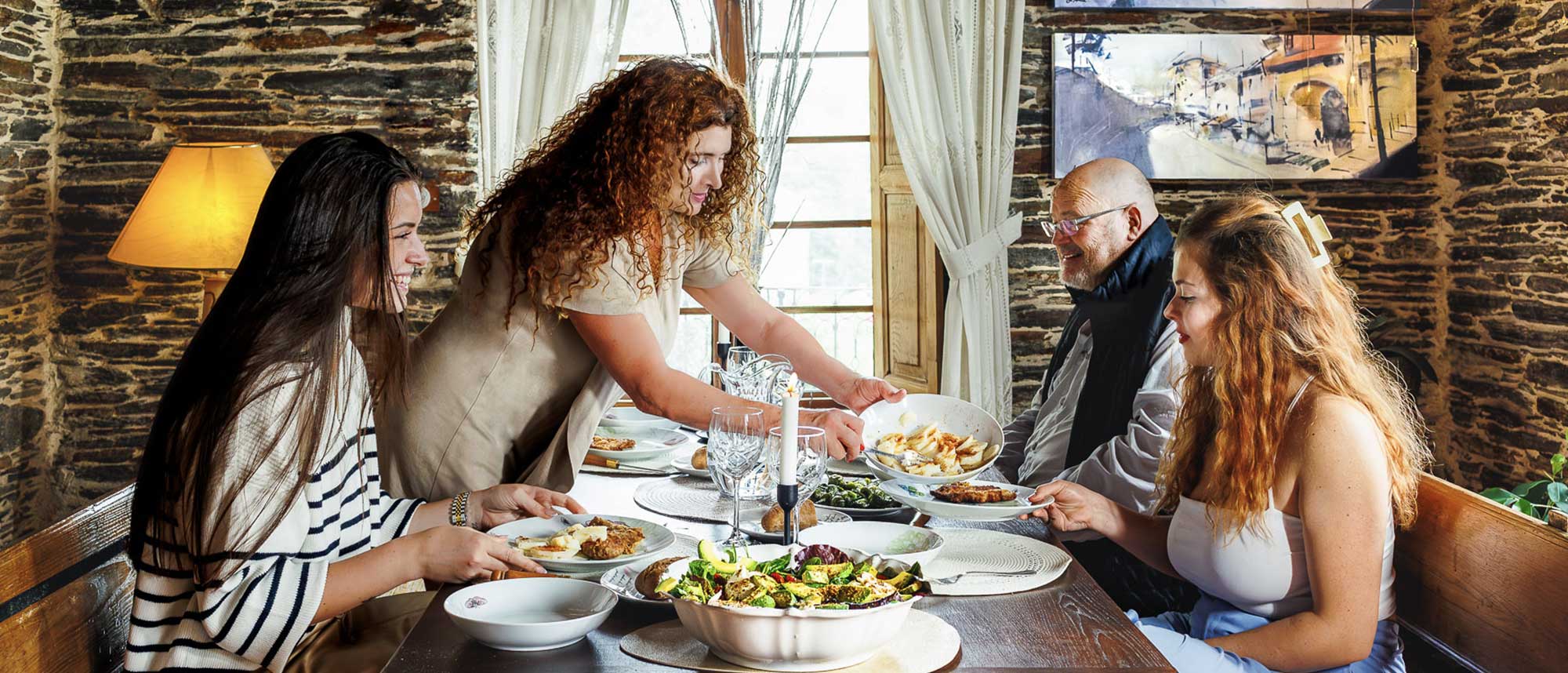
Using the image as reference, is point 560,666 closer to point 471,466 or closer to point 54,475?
point 471,466

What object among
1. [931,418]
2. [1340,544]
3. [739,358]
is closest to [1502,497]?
[931,418]

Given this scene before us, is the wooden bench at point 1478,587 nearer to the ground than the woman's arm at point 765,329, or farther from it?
nearer to the ground

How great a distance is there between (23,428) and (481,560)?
371 centimetres

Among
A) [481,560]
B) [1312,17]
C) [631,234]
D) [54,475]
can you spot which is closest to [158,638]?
[481,560]

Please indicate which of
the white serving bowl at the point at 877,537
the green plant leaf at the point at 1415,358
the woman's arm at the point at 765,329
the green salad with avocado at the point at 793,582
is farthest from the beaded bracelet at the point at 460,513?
the green plant leaf at the point at 1415,358

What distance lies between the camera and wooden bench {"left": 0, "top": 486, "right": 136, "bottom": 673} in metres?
1.43

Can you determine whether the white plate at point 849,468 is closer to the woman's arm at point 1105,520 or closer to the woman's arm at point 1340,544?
the woman's arm at point 1105,520

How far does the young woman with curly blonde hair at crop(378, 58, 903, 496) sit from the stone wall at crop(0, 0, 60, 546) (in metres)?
2.86

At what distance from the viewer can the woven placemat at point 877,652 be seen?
127 cm

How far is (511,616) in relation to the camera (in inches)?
56.8

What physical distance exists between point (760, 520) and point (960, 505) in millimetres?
329

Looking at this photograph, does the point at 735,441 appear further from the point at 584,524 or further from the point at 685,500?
the point at 685,500

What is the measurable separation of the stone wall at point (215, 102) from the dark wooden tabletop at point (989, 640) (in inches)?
122

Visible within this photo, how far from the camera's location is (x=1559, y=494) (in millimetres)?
2980
